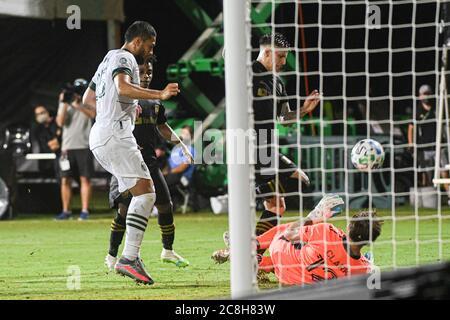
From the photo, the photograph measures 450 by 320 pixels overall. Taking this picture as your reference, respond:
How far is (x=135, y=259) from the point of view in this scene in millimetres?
8656

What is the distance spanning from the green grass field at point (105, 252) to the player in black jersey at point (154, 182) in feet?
0.68

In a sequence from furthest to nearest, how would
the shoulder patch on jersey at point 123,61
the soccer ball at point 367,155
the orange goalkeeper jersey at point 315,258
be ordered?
1. the soccer ball at point 367,155
2. the shoulder patch on jersey at point 123,61
3. the orange goalkeeper jersey at point 315,258

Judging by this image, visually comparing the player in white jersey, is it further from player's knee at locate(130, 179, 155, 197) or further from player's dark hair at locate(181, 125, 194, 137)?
player's dark hair at locate(181, 125, 194, 137)

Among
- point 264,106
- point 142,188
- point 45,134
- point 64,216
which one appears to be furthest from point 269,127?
point 45,134

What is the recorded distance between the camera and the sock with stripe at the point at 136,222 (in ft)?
28.4

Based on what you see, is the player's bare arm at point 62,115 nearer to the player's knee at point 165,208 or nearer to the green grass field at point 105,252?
the green grass field at point 105,252

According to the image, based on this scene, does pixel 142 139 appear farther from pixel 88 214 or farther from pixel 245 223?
pixel 88 214

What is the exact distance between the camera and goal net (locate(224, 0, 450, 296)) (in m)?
8.23

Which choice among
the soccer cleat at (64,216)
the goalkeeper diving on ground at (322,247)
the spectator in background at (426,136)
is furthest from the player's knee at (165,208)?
the spectator in background at (426,136)

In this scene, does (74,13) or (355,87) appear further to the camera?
(355,87)

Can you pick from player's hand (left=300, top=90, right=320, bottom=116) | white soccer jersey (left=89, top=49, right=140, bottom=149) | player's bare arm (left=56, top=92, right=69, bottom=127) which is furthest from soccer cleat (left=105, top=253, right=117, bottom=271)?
player's bare arm (left=56, top=92, right=69, bottom=127)
